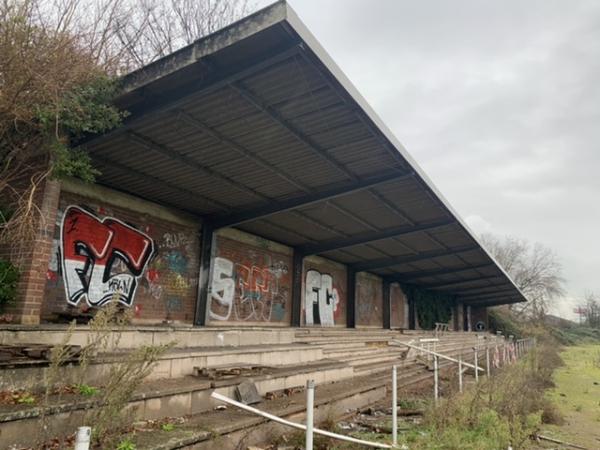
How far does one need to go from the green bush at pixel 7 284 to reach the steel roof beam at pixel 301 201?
6013 mm

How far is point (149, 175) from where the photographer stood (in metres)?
9.26

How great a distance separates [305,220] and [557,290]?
47.4m

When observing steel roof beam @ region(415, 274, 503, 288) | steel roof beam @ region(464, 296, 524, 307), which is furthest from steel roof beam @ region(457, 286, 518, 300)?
steel roof beam @ region(415, 274, 503, 288)

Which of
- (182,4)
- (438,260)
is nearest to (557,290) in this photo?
(438,260)

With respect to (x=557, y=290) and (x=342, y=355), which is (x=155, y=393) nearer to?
(x=342, y=355)

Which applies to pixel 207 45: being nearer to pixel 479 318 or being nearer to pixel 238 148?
pixel 238 148

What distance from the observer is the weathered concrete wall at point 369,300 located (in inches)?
828

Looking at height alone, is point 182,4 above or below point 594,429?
above

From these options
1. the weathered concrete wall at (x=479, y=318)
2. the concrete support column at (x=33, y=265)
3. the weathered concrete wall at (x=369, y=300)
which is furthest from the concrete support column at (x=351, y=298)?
the weathered concrete wall at (x=479, y=318)

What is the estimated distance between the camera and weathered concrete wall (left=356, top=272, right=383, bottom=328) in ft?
69.0

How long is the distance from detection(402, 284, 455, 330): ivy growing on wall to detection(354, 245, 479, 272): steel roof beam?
24.3ft

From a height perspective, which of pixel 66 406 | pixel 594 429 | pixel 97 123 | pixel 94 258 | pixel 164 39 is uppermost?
pixel 164 39

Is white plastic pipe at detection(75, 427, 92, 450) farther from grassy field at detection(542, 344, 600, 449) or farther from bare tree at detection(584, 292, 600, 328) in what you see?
bare tree at detection(584, 292, 600, 328)

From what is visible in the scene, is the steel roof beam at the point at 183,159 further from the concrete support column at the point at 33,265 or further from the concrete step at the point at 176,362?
the concrete step at the point at 176,362
